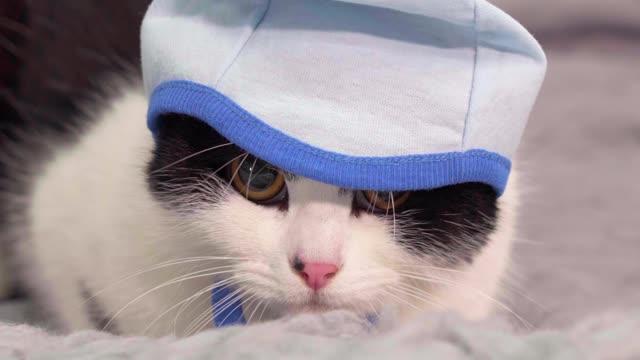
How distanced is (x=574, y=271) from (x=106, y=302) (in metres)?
0.65

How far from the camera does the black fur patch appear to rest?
79 cm

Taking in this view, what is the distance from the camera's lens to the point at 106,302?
97cm

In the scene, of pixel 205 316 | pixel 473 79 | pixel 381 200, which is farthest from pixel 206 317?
pixel 473 79

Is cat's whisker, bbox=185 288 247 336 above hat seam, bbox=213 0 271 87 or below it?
below

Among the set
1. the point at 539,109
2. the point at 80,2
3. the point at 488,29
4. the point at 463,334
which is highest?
the point at 488,29

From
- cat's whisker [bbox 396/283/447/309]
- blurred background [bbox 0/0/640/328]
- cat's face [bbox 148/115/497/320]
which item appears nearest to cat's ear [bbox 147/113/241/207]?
cat's face [bbox 148/115/497/320]

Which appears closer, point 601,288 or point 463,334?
point 463,334

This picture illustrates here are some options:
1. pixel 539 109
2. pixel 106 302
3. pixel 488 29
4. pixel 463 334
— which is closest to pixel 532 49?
pixel 488 29

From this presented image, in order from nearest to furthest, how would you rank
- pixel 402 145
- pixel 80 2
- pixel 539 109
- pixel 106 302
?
pixel 402 145 < pixel 106 302 < pixel 80 2 < pixel 539 109

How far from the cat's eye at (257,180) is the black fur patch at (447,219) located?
0.07 m

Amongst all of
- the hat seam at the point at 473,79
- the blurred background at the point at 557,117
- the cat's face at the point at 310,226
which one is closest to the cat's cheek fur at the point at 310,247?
the cat's face at the point at 310,226

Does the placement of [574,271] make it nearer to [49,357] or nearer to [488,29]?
[488,29]

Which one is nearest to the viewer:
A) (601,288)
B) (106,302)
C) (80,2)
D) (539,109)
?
(106,302)

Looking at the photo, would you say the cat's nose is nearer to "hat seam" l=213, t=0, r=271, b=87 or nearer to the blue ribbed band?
the blue ribbed band
